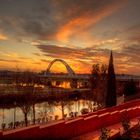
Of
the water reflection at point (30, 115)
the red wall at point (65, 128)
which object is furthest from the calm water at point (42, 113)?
the red wall at point (65, 128)

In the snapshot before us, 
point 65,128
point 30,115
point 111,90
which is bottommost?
point 30,115

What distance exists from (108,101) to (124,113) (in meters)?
17.0

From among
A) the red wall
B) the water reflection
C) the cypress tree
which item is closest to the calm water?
the water reflection

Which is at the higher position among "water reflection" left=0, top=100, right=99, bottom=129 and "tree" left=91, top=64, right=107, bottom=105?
"tree" left=91, top=64, right=107, bottom=105

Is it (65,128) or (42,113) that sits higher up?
(65,128)

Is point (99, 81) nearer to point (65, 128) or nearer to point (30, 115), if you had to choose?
point (30, 115)

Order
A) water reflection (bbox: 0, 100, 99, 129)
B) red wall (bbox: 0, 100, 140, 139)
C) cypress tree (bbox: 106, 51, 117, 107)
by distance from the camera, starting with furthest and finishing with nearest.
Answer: cypress tree (bbox: 106, 51, 117, 107)
water reflection (bbox: 0, 100, 99, 129)
red wall (bbox: 0, 100, 140, 139)

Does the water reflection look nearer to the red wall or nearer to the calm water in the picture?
the calm water

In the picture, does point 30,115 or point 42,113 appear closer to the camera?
point 42,113

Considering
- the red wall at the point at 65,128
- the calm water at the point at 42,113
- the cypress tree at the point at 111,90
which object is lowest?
the calm water at the point at 42,113

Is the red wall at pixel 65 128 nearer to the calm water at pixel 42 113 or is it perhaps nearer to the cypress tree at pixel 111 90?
the calm water at pixel 42 113

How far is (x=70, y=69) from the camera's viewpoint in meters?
168

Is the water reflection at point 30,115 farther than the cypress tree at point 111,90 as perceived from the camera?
No

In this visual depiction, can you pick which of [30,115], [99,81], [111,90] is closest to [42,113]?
[30,115]
